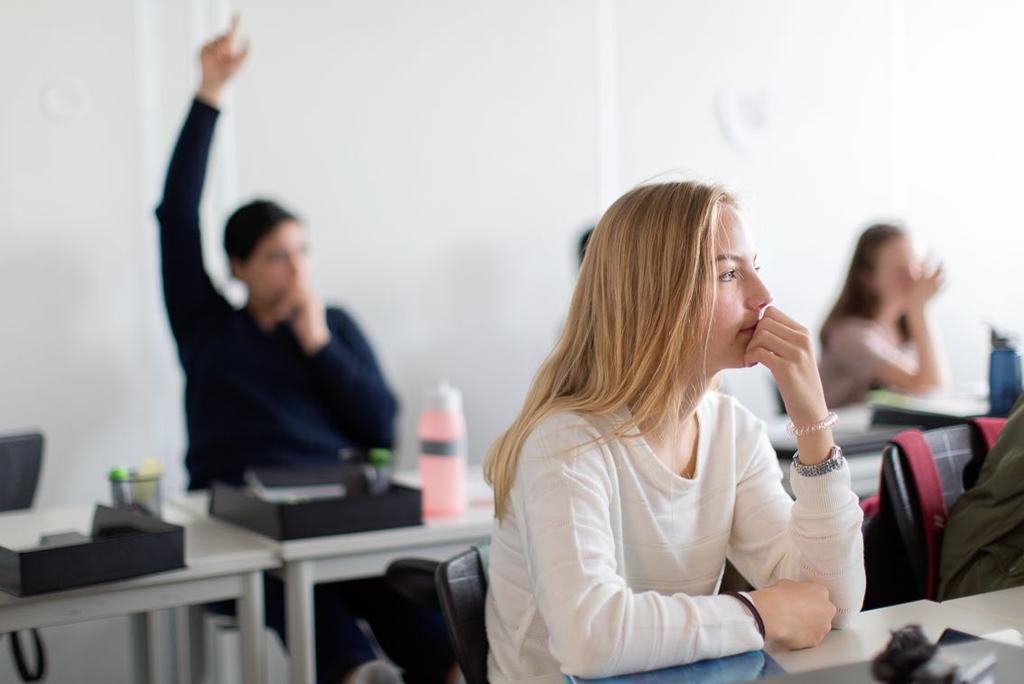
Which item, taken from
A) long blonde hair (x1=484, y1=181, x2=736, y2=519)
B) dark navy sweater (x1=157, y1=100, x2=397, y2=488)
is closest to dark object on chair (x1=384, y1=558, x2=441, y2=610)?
long blonde hair (x1=484, y1=181, x2=736, y2=519)

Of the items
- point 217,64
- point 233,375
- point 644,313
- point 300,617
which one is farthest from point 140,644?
point 644,313

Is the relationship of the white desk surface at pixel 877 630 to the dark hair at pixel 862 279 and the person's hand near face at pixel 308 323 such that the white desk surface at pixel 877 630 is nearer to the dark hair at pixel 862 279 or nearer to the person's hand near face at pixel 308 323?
the person's hand near face at pixel 308 323

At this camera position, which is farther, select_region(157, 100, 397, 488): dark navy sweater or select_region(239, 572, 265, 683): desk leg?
select_region(157, 100, 397, 488): dark navy sweater

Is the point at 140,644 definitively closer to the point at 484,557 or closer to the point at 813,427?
the point at 484,557

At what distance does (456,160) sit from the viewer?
3.58 m

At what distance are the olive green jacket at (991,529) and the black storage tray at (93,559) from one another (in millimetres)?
1163

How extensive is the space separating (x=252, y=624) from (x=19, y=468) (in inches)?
27.5

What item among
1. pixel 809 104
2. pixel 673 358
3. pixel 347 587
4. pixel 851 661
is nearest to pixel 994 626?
pixel 851 661

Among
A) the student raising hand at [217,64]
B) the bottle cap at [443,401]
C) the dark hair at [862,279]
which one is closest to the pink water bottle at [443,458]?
the bottle cap at [443,401]

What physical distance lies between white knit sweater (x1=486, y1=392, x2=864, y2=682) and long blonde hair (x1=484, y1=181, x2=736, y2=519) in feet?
0.13

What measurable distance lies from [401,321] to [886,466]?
2.04 m

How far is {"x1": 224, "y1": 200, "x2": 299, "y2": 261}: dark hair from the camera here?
2865mm

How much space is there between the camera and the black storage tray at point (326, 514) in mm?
1956

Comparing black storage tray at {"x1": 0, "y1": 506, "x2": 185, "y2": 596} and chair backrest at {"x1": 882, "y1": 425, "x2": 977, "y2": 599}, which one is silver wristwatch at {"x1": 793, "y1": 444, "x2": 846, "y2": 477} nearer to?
chair backrest at {"x1": 882, "y1": 425, "x2": 977, "y2": 599}
